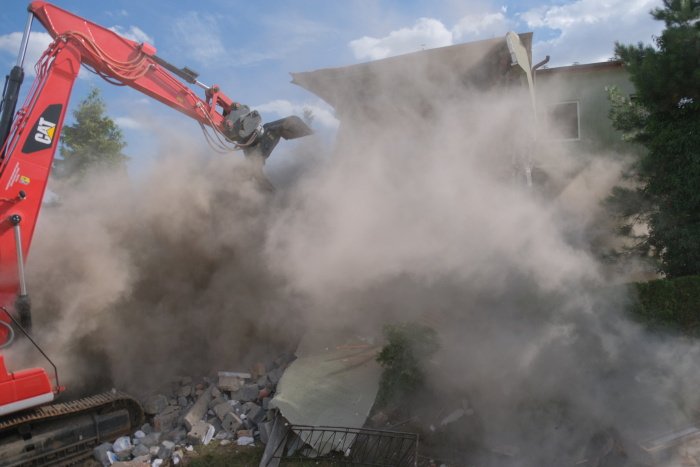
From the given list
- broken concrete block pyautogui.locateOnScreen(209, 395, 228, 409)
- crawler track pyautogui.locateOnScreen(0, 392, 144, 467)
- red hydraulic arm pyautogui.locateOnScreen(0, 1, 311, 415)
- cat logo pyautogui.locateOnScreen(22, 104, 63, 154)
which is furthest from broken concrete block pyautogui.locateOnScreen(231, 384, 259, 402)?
cat logo pyautogui.locateOnScreen(22, 104, 63, 154)

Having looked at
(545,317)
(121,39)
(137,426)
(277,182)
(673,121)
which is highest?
(121,39)

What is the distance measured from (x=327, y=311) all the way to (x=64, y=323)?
11.8 ft

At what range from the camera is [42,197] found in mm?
5098

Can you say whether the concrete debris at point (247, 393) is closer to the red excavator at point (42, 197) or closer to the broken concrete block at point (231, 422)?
the broken concrete block at point (231, 422)

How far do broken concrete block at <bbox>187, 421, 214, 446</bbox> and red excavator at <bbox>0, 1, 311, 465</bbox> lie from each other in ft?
2.22

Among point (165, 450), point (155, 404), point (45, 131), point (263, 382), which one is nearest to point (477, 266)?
point (263, 382)

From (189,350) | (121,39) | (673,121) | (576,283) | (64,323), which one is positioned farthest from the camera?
(673,121)

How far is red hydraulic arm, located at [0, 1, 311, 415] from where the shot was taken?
485cm

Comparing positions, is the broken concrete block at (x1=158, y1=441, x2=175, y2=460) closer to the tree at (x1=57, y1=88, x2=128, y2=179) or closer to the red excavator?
the red excavator

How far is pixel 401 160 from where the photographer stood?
28.1 feet

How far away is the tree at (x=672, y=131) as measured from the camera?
807 cm

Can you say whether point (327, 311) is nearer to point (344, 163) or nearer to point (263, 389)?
point (263, 389)

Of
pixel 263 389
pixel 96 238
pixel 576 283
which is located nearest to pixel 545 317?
pixel 576 283

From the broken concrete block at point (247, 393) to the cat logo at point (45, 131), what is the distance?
380 cm
